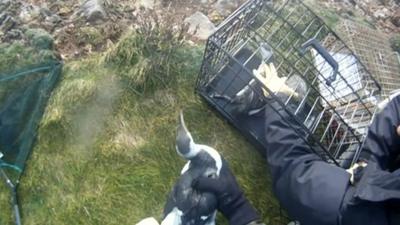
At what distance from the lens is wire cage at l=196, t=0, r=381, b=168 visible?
7.47ft

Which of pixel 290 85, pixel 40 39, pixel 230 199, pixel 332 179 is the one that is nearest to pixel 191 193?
pixel 230 199

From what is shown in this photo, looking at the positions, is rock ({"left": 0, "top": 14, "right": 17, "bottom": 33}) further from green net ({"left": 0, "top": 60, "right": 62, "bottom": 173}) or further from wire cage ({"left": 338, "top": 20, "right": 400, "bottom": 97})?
wire cage ({"left": 338, "top": 20, "right": 400, "bottom": 97})

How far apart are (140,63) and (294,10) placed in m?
0.86

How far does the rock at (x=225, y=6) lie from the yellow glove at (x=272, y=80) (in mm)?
914

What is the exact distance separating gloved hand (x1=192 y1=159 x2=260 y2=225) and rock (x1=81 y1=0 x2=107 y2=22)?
4.06 ft

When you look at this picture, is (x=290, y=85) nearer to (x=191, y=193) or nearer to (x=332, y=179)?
(x=332, y=179)

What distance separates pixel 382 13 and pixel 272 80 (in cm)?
170

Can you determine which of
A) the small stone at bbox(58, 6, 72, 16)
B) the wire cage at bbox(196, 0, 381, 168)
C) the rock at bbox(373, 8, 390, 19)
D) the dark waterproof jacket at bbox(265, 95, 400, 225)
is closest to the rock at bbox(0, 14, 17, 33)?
the small stone at bbox(58, 6, 72, 16)

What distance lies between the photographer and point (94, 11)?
9.60 ft

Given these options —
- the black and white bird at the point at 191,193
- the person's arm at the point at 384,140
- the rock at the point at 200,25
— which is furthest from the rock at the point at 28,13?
the person's arm at the point at 384,140

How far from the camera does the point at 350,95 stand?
247 cm

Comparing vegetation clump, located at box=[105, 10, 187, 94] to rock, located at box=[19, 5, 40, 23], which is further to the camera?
rock, located at box=[19, 5, 40, 23]

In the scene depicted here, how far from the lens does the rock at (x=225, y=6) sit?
10.4 feet

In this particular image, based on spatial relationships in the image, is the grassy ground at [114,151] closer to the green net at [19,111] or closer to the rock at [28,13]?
the green net at [19,111]
